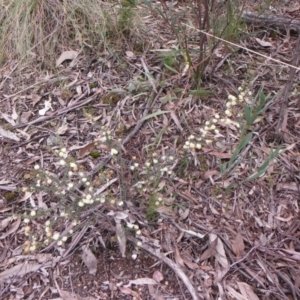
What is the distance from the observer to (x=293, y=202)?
1607 mm

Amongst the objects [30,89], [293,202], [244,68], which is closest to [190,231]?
[293,202]

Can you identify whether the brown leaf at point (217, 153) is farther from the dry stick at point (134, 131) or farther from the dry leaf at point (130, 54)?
the dry leaf at point (130, 54)

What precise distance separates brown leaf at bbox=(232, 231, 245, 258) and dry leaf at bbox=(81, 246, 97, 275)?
0.51 metres

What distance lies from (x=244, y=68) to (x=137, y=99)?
0.59 meters

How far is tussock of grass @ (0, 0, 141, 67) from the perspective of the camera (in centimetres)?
215

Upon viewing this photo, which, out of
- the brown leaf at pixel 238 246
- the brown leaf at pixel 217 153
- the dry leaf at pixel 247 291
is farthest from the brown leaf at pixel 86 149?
the dry leaf at pixel 247 291

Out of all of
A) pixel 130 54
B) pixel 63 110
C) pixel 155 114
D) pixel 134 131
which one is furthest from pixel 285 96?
pixel 63 110

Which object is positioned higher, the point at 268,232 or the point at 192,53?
the point at 192,53

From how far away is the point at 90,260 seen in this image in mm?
1445

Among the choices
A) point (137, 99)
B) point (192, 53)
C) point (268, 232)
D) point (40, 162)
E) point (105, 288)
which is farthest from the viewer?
point (192, 53)

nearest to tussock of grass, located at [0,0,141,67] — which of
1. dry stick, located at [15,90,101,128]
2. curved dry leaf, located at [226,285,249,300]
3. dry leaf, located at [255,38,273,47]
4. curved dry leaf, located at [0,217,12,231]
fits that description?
dry stick, located at [15,90,101,128]

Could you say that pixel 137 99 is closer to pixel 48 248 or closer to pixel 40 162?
pixel 40 162

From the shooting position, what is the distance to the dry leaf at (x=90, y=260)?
144 cm

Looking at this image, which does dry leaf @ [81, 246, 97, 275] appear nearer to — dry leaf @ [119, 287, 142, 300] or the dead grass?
the dead grass
